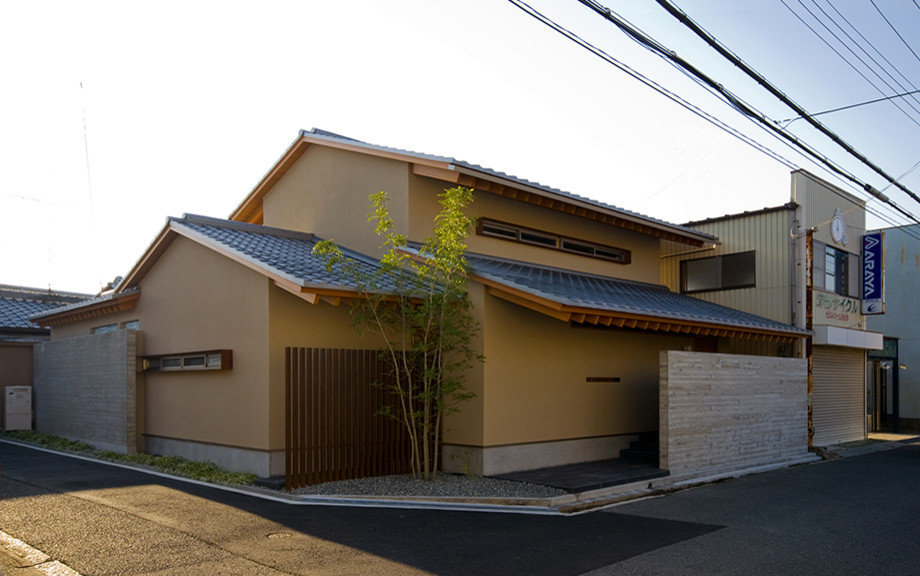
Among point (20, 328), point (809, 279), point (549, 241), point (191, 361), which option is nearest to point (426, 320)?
point (191, 361)

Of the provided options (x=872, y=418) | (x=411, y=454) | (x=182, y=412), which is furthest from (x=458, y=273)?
(x=872, y=418)

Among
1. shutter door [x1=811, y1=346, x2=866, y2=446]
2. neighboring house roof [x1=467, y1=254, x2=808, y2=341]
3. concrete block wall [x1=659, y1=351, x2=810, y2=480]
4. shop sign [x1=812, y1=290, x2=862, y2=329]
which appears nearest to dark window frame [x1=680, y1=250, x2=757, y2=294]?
neighboring house roof [x1=467, y1=254, x2=808, y2=341]

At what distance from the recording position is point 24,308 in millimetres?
24922

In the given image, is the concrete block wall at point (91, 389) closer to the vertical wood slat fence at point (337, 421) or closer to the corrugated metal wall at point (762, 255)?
the vertical wood slat fence at point (337, 421)

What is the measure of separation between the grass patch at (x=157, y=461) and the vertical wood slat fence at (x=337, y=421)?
3.39 feet

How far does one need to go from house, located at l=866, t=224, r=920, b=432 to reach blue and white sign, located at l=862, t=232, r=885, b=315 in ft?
16.6

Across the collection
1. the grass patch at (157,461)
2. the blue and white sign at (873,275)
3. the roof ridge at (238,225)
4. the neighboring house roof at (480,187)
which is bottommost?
the grass patch at (157,461)

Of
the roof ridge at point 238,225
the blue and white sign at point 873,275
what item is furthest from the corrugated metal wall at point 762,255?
the roof ridge at point 238,225

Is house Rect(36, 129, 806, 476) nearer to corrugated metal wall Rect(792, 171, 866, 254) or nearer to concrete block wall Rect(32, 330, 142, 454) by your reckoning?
concrete block wall Rect(32, 330, 142, 454)

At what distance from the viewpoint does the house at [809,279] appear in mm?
17781

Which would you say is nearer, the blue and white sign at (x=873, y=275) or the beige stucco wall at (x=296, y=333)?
the beige stucco wall at (x=296, y=333)

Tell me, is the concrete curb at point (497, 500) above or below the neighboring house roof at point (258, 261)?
below

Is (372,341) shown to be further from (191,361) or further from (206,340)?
(191,361)

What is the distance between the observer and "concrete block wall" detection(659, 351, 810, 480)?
1244cm
